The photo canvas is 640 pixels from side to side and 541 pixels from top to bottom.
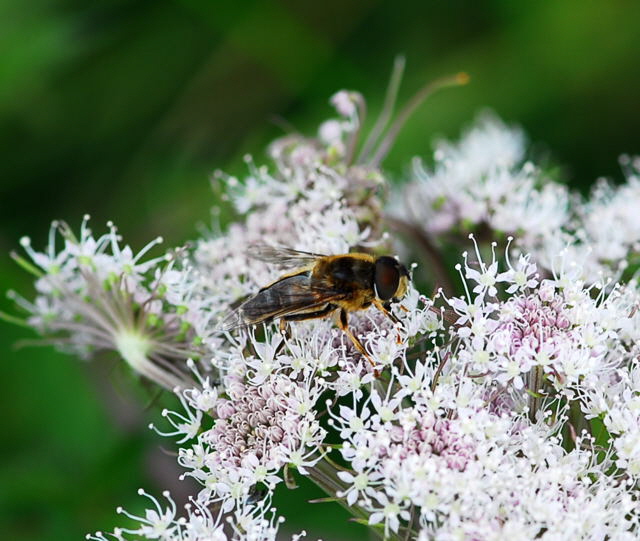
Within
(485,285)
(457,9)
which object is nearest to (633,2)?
(457,9)

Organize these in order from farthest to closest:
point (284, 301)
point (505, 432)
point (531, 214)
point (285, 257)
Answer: point (531, 214), point (285, 257), point (284, 301), point (505, 432)

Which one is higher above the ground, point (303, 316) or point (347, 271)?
point (347, 271)

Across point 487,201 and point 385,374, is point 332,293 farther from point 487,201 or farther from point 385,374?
point 487,201

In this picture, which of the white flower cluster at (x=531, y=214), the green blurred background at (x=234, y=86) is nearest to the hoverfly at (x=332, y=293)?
the white flower cluster at (x=531, y=214)

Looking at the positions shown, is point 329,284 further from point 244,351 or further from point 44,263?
point 44,263

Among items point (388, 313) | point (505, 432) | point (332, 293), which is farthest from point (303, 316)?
point (505, 432)

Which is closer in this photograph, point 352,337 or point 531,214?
point 352,337

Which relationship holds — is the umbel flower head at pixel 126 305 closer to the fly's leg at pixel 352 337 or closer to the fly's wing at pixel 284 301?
the fly's wing at pixel 284 301
